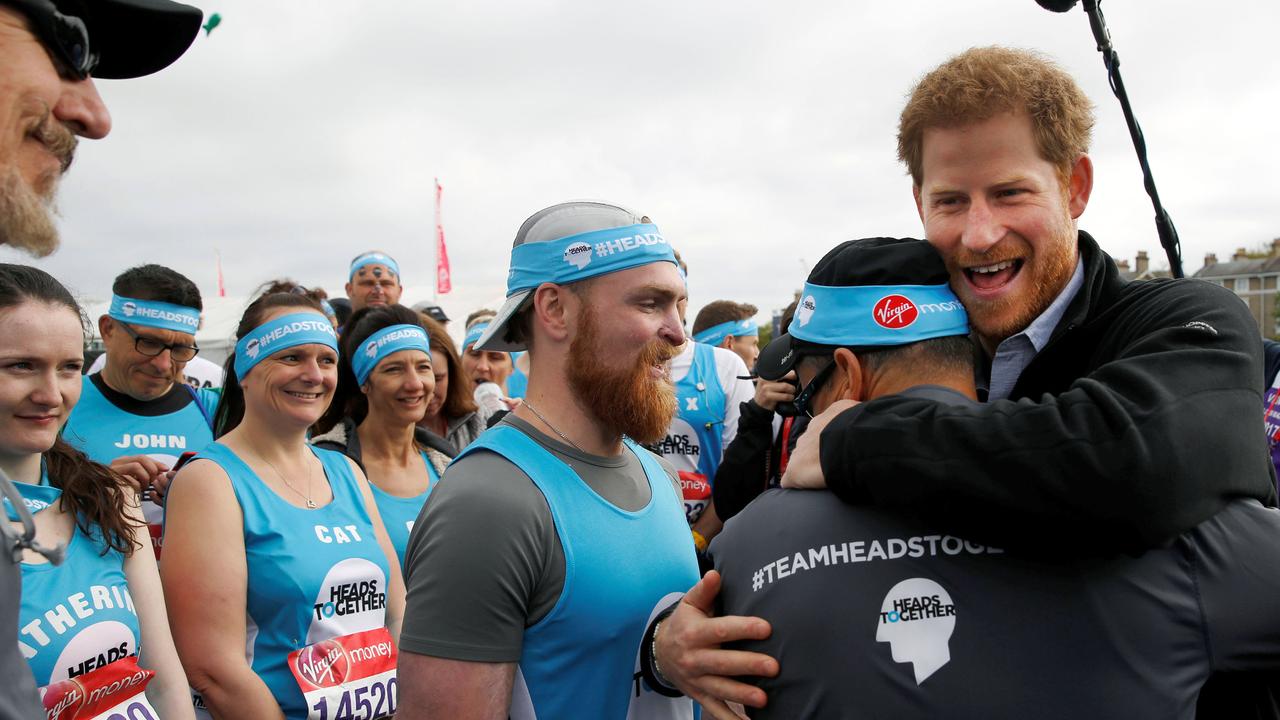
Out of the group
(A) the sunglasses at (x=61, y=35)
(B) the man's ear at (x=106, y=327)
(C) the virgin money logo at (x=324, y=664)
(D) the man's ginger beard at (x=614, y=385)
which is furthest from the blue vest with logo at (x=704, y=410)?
(A) the sunglasses at (x=61, y=35)

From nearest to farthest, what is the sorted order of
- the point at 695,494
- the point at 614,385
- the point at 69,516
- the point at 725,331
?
1. the point at 614,385
2. the point at 69,516
3. the point at 695,494
4. the point at 725,331

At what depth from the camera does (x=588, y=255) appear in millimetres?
2467

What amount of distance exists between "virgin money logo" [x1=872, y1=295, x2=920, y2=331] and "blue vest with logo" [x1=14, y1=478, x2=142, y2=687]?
2.58m

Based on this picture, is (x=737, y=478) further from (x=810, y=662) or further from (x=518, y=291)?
(x=810, y=662)

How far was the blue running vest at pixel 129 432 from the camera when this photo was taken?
181 inches

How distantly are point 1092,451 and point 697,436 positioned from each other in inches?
170

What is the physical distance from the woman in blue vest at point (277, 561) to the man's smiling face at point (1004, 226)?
2650 millimetres

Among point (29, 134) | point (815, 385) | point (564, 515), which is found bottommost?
point (564, 515)

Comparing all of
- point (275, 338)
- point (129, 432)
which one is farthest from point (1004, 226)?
point (129, 432)

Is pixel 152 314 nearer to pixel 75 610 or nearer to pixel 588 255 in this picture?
pixel 75 610

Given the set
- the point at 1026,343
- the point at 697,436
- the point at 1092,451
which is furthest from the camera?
the point at 697,436

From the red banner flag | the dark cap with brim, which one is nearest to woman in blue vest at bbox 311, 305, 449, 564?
the dark cap with brim

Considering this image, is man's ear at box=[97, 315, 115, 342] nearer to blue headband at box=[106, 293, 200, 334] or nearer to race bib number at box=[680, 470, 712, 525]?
blue headband at box=[106, 293, 200, 334]

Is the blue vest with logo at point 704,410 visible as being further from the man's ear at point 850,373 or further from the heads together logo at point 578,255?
the man's ear at point 850,373
